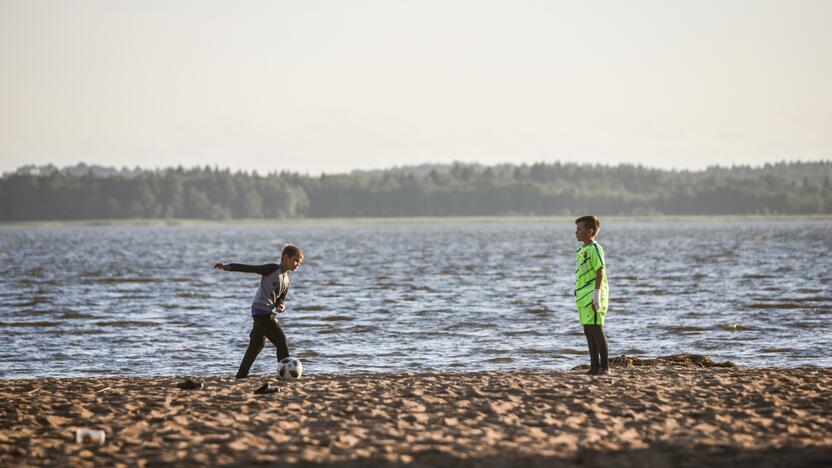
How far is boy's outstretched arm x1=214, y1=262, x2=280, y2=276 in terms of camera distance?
13582 mm

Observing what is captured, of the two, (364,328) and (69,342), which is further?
(364,328)

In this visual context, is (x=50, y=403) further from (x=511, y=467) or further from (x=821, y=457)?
(x=821, y=457)

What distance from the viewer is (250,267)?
1415 cm

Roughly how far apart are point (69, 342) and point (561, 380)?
16099 millimetres

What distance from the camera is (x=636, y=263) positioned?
7269cm

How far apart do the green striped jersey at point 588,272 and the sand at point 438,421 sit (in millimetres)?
1209

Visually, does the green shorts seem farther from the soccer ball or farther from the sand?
the soccer ball

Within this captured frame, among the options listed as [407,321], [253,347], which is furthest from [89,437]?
[407,321]

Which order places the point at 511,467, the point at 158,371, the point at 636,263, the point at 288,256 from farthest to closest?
the point at 636,263, the point at 158,371, the point at 288,256, the point at 511,467

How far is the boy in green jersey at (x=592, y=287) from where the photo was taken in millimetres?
14547

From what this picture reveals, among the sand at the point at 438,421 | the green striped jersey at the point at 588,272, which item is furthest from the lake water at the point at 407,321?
the sand at the point at 438,421

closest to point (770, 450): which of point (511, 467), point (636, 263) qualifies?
point (511, 467)

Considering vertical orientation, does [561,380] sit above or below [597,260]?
below

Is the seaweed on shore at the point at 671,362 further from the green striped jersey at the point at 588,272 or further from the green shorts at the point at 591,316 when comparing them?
the green striped jersey at the point at 588,272
